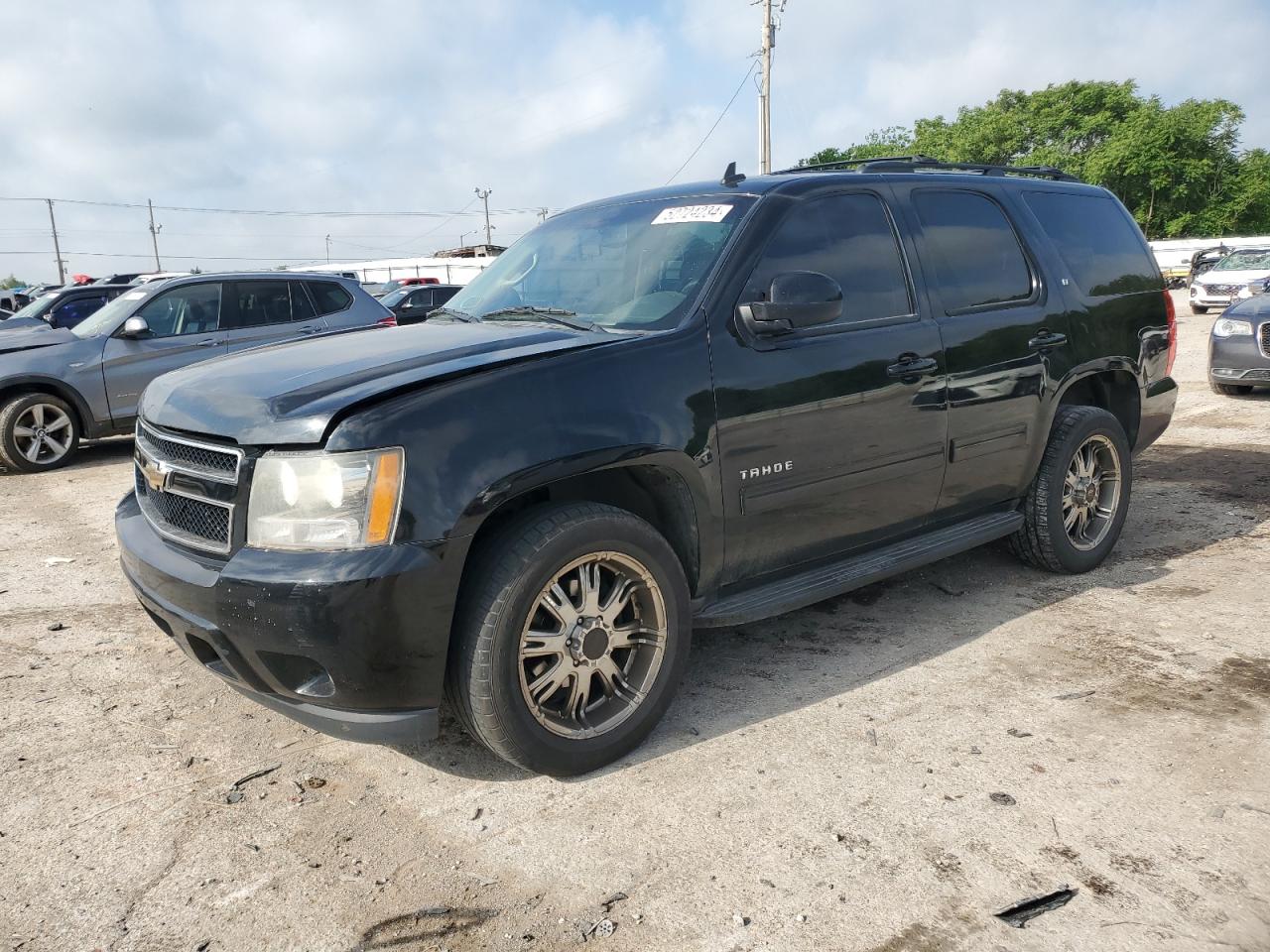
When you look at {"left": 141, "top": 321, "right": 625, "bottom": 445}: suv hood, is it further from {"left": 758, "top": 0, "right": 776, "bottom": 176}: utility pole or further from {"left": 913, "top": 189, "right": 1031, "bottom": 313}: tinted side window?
{"left": 758, "top": 0, "right": 776, "bottom": 176}: utility pole

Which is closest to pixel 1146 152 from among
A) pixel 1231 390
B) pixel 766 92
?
pixel 766 92

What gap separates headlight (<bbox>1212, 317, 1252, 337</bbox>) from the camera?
1030 centimetres

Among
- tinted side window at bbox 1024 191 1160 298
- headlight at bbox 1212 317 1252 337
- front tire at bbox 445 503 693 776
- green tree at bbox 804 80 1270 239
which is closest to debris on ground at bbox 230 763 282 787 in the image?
front tire at bbox 445 503 693 776

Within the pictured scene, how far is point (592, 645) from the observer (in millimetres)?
3072

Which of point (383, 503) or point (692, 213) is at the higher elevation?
point (692, 213)

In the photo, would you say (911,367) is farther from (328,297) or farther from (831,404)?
(328,297)

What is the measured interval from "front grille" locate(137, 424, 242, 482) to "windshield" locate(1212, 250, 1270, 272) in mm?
25701

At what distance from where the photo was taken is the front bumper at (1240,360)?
33.2ft

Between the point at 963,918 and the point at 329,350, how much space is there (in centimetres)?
264

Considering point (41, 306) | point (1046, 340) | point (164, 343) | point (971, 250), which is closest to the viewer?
point (971, 250)

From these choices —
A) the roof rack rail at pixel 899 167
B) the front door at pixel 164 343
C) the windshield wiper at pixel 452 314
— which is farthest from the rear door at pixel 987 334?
the front door at pixel 164 343

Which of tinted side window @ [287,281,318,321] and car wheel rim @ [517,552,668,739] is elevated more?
tinted side window @ [287,281,318,321]

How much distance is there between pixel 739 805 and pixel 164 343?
813cm

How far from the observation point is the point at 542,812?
2904 millimetres
